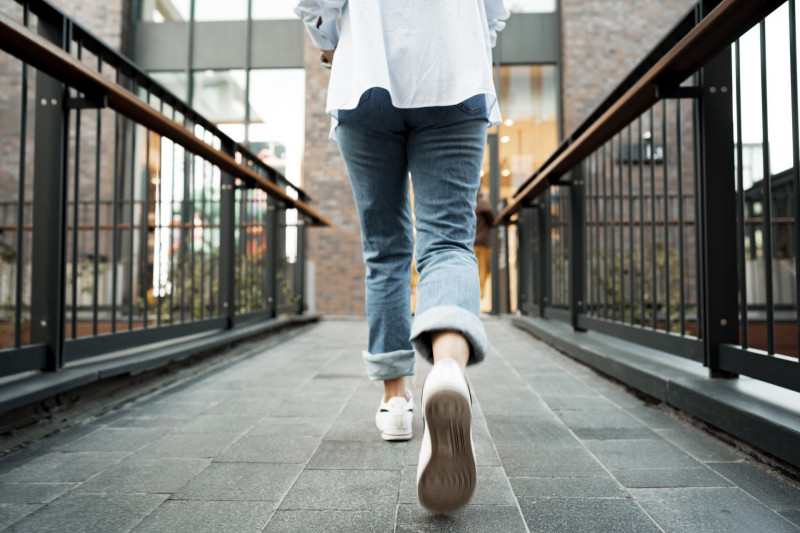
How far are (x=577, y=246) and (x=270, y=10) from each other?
802 cm

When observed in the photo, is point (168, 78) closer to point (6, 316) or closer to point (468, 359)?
point (6, 316)

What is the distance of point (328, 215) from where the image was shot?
376 inches

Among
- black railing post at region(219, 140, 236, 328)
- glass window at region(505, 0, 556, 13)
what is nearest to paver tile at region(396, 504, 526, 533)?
black railing post at region(219, 140, 236, 328)

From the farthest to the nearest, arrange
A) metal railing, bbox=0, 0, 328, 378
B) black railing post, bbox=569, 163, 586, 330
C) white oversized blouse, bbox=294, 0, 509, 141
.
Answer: black railing post, bbox=569, 163, 586, 330
metal railing, bbox=0, 0, 328, 378
white oversized blouse, bbox=294, 0, 509, 141

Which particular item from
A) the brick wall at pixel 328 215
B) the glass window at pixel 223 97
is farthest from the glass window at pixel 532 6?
the glass window at pixel 223 97

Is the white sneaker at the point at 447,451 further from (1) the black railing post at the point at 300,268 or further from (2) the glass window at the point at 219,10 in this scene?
(2) the glass window at the point at 219,10

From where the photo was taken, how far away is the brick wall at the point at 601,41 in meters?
9.25

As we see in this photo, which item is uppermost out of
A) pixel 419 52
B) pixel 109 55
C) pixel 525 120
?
pixel 525 120

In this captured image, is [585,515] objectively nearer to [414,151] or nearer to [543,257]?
[414,151]

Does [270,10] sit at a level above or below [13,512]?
above

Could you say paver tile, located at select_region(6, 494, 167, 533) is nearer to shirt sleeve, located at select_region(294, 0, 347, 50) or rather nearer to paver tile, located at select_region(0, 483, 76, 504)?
paver tile, located at select_region(0, 483, 76, 504)

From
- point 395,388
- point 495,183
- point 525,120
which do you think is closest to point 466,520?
point 395,388

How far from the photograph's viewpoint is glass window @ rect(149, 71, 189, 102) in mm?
9711

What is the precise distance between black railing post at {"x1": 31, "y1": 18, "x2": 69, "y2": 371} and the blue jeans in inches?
48.7
